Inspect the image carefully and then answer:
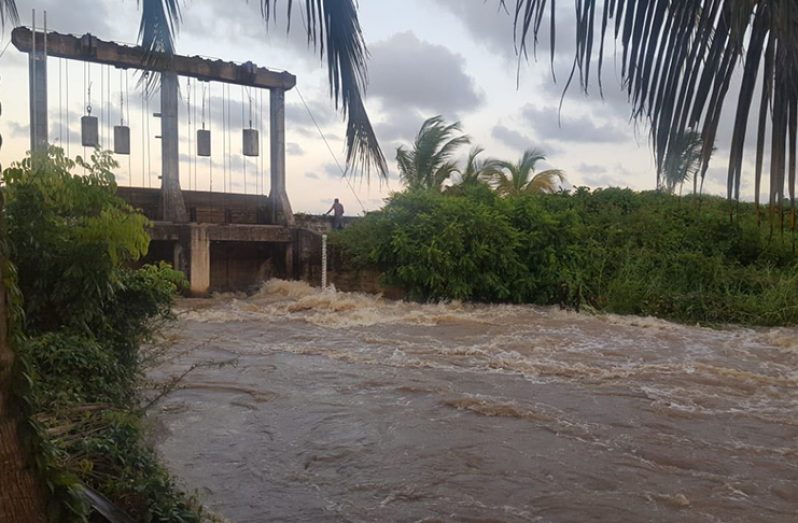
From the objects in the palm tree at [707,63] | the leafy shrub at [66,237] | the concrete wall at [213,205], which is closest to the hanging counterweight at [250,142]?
A: the concrete wall at [213,205]

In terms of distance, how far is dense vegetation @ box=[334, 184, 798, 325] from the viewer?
56.7ft

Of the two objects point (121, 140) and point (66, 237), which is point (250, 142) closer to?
point (121, 140)

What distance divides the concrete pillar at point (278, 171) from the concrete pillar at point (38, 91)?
21.4 feet

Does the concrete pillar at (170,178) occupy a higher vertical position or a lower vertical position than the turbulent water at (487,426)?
higher

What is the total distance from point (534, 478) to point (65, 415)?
3.55 metres

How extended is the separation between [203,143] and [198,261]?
3.35 metres

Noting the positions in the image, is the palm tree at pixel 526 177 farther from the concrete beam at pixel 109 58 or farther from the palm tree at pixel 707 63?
the palm tree at pixel 707 63

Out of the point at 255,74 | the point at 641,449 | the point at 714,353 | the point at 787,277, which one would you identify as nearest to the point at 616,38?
the point at 641,449

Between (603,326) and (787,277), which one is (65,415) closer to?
(603,326)

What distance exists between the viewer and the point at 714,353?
11703 millimetres

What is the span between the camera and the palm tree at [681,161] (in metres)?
1.36

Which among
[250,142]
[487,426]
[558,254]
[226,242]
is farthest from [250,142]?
[487,426]

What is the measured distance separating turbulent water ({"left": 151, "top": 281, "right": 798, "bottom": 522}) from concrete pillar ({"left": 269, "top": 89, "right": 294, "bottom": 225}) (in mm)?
9361

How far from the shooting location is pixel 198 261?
771 inches
